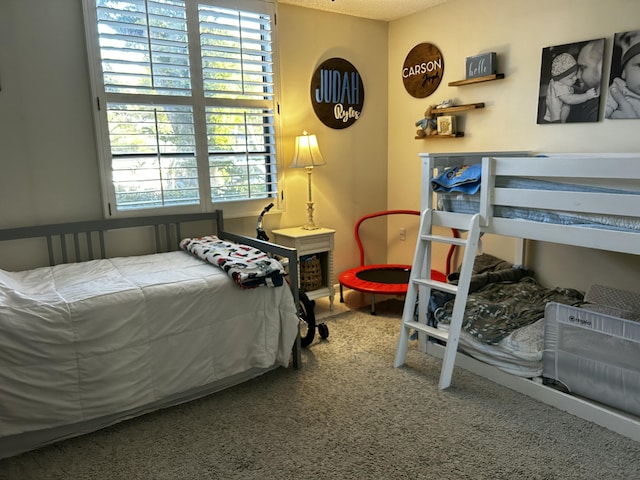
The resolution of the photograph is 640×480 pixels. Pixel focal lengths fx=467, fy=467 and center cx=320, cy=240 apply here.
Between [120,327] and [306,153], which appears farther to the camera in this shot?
[306,153]

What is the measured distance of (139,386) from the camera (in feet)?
7.41

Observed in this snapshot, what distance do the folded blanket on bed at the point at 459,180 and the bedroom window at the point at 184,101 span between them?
1.40m

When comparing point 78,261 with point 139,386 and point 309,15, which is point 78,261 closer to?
point 139,386

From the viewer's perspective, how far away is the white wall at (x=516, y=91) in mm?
2867

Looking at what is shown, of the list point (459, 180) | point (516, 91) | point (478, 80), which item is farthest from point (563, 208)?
point (478, 80)

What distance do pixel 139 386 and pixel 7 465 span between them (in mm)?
592

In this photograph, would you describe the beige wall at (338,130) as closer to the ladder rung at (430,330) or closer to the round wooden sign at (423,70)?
the round wooden sign at (423,70)

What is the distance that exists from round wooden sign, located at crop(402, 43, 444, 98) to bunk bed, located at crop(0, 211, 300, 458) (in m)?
2.08

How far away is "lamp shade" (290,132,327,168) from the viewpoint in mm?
3615

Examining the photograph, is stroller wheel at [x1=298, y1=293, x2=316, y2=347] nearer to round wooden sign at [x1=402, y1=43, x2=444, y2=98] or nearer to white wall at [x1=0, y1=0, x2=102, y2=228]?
white wall at [x1=0, y1=0, x2=102, y2=228]

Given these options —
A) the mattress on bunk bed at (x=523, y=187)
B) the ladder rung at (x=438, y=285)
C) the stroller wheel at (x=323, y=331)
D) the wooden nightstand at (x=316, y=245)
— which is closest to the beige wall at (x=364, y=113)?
the wooden nightstand at (x=316, y=245)

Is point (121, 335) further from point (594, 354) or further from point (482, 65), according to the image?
point (482, 65)

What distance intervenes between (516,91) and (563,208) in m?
1.45

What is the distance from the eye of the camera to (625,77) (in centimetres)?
271
